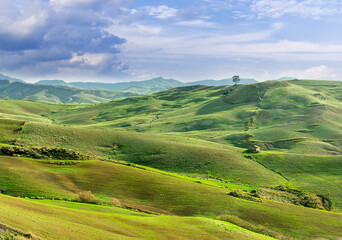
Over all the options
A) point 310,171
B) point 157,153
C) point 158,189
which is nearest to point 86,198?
point 158,189

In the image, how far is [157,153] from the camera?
309 ft

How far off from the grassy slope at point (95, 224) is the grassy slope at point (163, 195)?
7115mm

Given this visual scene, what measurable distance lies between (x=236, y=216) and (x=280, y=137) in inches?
4418

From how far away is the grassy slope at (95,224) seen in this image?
81.5ft

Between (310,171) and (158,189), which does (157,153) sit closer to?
(158,189)

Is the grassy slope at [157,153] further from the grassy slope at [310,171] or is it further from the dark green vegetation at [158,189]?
the grassy slope at [310,171]

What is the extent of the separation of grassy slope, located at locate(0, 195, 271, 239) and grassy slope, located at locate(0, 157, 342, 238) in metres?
7.11

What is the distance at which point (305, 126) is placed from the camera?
16675 centimetres

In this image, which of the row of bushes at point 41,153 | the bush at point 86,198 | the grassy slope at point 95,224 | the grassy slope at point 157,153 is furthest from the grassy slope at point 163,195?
the grassy slope at point 157,153

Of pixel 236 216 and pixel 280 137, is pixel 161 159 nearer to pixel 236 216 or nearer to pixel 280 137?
pixel 236 216

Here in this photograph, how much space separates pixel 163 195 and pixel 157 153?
43.5 m

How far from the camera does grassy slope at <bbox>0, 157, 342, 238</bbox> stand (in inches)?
1790

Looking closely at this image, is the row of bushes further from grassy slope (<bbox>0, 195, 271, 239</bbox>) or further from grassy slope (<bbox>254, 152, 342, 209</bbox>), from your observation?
grassy slope (<bbox>254, 152, 342, 209</bbox>)

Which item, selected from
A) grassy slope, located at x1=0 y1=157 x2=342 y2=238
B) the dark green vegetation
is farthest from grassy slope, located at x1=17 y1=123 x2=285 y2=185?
grassy slope, located at x1=0 y1=157 x2=342 y2=238
